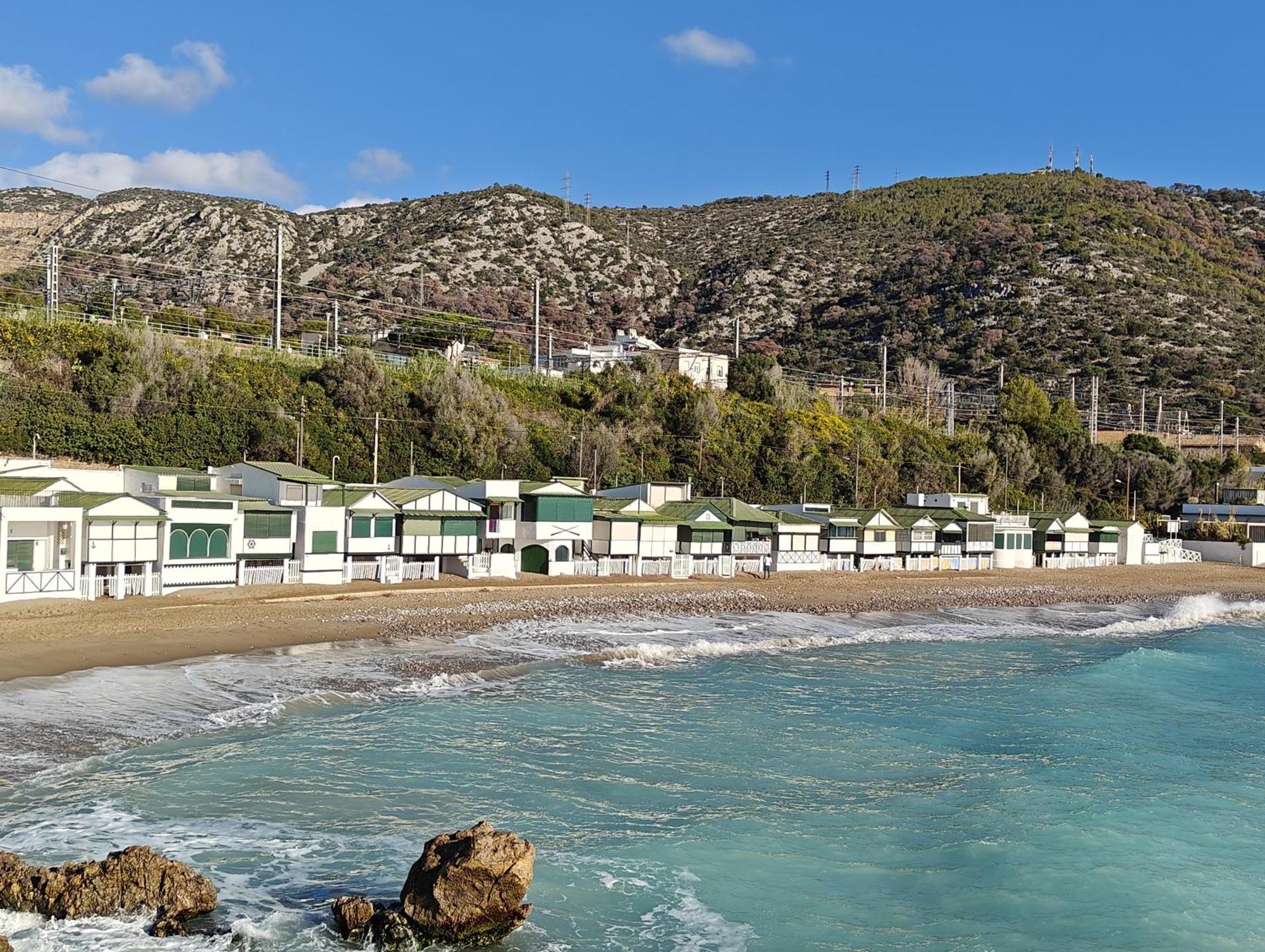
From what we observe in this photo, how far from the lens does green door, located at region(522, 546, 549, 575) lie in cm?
4400

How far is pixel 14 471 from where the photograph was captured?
3462 cm

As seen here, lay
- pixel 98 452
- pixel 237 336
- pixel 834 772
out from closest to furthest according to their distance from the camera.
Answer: pixel 834 772
pixel 98 452
pixel 237 336

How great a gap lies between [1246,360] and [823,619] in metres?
98.0

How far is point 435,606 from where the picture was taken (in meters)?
35.2

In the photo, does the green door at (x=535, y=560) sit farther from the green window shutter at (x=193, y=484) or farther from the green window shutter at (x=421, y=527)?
the green window shutter at (x=193, y=484)

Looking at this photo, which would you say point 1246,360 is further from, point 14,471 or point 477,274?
point 14,471

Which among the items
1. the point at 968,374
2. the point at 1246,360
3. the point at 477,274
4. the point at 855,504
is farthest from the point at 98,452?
the point at 1246,360

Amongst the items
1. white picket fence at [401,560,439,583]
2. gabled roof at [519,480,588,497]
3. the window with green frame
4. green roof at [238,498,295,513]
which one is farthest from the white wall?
green roof at [238,498,295,513]

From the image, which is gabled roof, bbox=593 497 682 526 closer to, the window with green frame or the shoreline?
the shoreline

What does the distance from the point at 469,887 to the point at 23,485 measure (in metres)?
24.7

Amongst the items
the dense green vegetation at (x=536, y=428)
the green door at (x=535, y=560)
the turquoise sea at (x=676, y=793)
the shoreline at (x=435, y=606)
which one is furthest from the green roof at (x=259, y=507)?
the dense green vegetation at (x=536, y=428)

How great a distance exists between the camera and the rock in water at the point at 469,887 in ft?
38.1

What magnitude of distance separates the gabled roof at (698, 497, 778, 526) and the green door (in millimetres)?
9218

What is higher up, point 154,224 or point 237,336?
point 154,224
